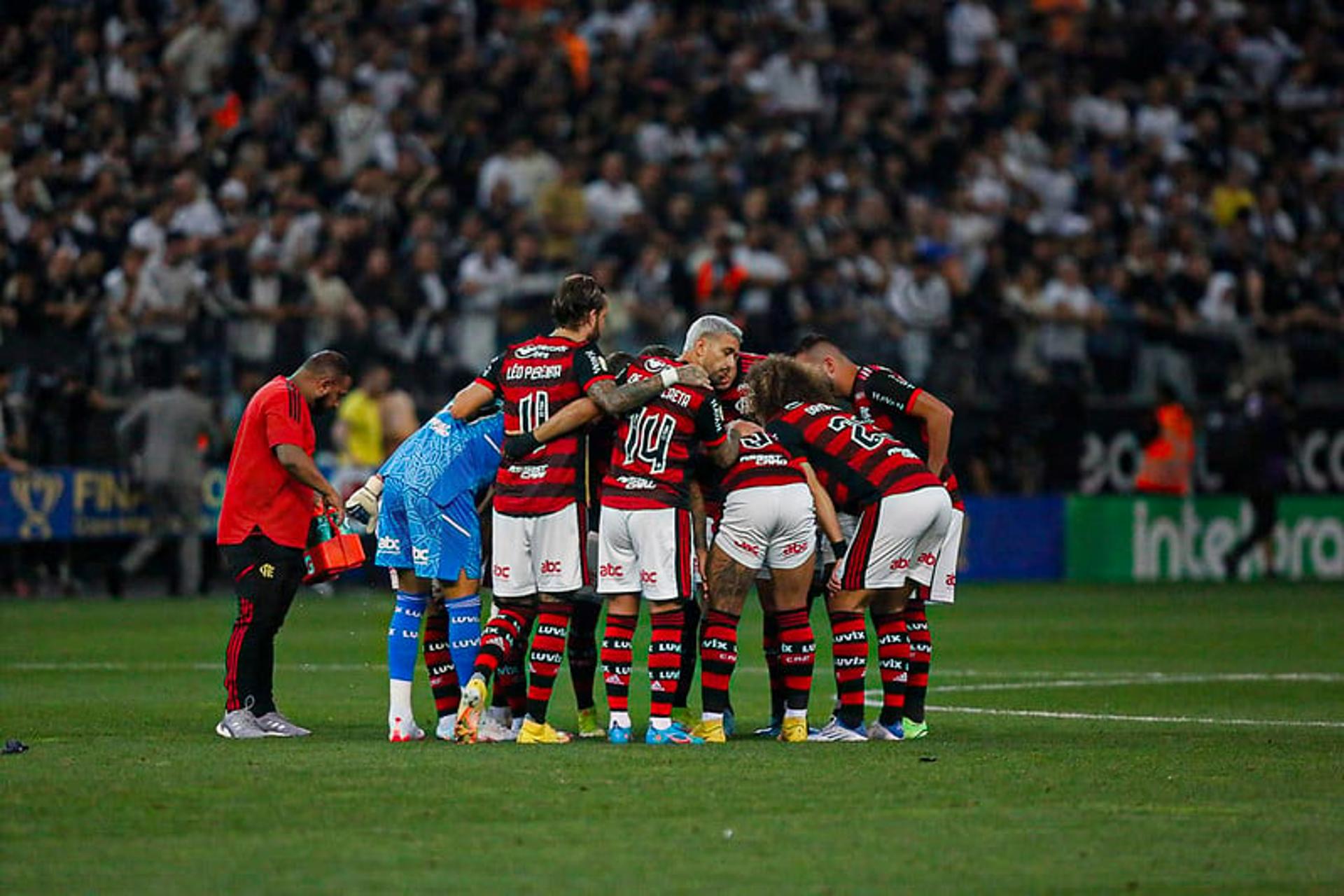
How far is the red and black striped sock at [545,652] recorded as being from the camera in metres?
11.6

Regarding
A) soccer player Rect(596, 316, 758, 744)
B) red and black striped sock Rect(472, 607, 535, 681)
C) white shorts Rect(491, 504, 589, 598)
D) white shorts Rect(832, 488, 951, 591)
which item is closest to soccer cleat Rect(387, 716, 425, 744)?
red and black striped sock Rect(472, 607, 535, 681)

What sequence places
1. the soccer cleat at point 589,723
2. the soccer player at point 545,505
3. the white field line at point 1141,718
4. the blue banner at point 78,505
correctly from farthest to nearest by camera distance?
the blue banner at point 78,505 → the white field line at point 1141,718 → the soccer cleat at point 589,723 → the soccer player at point 545,505

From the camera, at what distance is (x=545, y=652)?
456 inches

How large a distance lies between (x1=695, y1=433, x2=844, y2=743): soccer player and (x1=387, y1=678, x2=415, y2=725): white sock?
1.44 metres

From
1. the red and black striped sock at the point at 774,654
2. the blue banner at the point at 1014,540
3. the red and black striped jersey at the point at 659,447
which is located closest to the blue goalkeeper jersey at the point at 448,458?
the red and black striped jersey at the point at 659,447

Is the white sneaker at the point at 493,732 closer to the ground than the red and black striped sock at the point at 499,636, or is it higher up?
closer to the ground

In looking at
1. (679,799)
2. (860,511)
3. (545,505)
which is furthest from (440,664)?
(679,799)

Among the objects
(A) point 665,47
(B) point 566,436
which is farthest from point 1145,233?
(B) point 566,436

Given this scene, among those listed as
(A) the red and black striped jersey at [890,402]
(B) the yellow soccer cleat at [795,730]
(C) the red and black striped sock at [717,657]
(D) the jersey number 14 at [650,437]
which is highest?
(A) the red and black striped jersey at [890,402]

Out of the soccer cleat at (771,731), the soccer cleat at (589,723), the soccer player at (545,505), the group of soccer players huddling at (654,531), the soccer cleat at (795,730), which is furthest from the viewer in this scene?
the soccer cleat at (771,731)

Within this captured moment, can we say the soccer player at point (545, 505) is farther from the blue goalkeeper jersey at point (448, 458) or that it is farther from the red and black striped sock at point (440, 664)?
the red and black striped sock at point (440, 664)

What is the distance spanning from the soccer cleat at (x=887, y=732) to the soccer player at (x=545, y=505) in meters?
1.59

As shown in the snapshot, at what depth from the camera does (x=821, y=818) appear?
8.76m

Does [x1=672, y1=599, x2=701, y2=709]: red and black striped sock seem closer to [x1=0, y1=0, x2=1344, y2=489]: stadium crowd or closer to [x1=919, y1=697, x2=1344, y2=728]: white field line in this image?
[x1=919, y1=697, x2=1344, y2=728]: white field line
